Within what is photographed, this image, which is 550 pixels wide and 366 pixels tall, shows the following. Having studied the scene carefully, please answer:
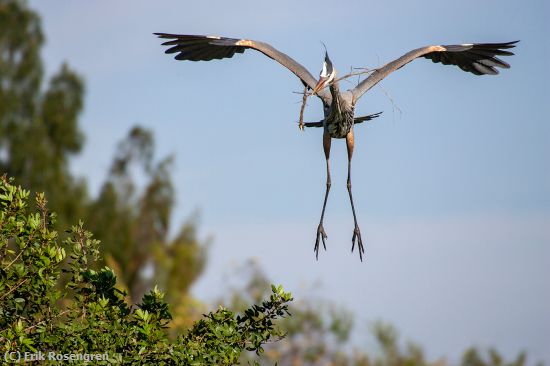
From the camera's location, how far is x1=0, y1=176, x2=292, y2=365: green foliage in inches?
305

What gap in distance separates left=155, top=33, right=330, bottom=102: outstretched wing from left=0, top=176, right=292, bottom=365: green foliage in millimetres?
2552

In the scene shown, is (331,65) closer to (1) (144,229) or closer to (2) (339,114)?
(2) (339,114)

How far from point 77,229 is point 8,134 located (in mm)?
27353

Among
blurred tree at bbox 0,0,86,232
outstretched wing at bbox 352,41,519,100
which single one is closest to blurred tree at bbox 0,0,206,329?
blurred tree at bbox 0,0,86,232

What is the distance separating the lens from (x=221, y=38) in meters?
10.5

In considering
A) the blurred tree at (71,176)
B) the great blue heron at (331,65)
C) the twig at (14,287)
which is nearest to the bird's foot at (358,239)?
the great blue heron at (331,65)

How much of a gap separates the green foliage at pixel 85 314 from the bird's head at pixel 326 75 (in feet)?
7.32

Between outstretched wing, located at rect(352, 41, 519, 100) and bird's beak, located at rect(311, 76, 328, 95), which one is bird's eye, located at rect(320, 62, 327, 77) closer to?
bird's beak, located at rect(311, 76, 328, 95)

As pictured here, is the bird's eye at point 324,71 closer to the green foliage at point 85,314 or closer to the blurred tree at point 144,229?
the green foliage at point 85,314

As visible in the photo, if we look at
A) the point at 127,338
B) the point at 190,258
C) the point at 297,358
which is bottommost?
the point at 127,338

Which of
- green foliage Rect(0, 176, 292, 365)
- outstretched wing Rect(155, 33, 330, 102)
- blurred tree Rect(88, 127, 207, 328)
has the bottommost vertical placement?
green foliage Rect(0, 176, 292, 365)

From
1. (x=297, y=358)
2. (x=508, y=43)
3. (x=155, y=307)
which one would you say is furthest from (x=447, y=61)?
(x=297, y=358)

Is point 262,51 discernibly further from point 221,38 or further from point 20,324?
point 20,324

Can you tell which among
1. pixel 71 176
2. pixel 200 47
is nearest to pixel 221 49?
pixel 200 47
